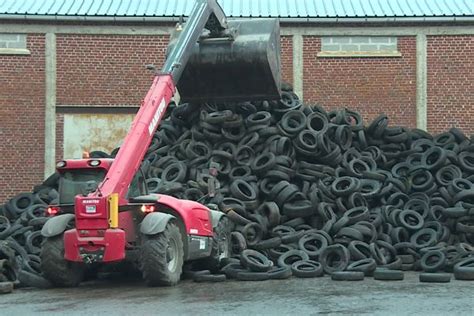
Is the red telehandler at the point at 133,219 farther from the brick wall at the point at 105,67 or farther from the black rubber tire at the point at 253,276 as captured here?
the brick wall at the point at 105,67

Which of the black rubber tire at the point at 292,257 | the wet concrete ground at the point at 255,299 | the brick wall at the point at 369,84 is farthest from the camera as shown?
the brick wall at the point at 369,84

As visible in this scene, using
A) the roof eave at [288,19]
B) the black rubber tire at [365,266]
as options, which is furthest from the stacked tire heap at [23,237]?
the roof eave at [288,19]

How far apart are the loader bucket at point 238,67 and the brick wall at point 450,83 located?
804 cm

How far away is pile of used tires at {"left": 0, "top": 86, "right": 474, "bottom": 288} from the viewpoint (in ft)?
39.9

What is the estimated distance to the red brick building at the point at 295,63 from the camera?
2139cm

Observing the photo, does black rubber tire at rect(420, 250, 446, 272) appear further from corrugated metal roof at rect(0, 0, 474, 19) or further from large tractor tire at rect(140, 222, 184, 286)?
corrugated metal roof at rect(0, 0, 474, 19)

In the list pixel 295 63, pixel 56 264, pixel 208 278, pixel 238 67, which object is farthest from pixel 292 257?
pixel 295 63

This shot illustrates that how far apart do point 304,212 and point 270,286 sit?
3.33 m

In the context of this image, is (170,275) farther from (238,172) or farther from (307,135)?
(307,135)

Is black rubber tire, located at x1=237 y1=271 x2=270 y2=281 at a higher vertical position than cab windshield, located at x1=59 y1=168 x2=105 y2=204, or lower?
lower

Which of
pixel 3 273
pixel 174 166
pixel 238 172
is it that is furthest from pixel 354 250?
pixel 3 273

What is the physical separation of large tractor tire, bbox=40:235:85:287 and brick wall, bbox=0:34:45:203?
11.1 m

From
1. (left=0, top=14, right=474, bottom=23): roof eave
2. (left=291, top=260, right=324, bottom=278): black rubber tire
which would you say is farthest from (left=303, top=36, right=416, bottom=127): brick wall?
(left=291, top=260, right=324, bottom=278): black rubber tire

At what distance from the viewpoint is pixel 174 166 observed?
14281mm
